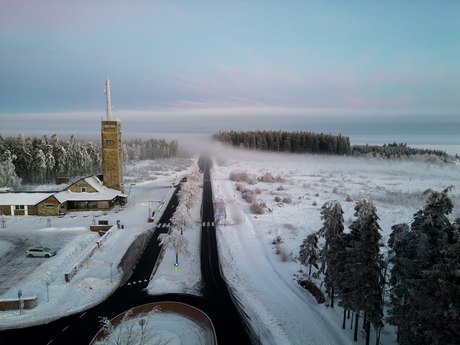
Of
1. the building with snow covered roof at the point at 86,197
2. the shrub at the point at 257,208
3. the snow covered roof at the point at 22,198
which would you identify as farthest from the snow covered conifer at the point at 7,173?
the shrub at the point at 257,208

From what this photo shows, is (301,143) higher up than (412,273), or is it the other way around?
(301,143)

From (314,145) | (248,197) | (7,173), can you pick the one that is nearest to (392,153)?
(314,145)

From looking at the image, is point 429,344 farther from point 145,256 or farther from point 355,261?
point 145,256

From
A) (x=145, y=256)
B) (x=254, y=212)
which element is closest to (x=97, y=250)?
(x=145, y=256)

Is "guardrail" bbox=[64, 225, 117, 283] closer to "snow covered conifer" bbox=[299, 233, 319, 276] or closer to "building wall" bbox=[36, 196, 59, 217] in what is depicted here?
"building wall" bbox=[36, 196, 59, 217]

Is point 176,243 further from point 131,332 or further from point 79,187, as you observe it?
point 79,187

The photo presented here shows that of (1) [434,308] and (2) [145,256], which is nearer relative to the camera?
(1) [434,308]
